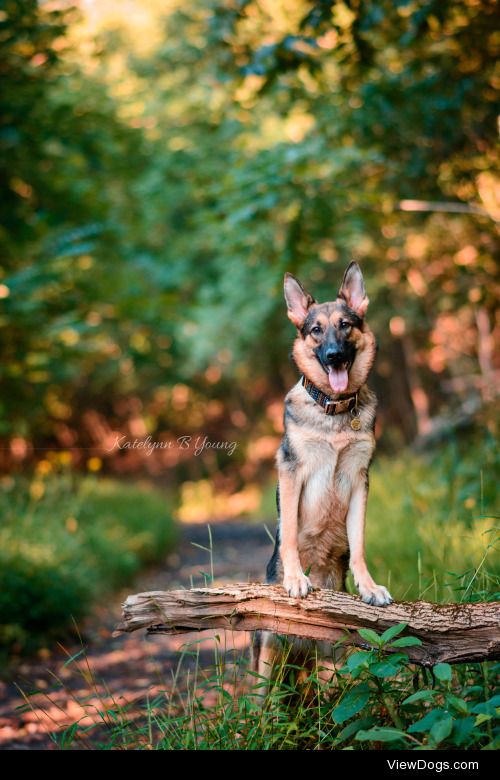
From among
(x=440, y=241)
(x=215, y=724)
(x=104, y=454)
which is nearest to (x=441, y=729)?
(x=215, y=724)

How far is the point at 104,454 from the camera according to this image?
20.6 meters

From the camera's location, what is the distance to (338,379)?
Answer: 2.95 metres

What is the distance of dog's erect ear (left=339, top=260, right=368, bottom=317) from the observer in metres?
3.03

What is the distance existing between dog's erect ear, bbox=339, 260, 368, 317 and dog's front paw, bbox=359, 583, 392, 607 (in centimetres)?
111

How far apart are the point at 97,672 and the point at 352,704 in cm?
347

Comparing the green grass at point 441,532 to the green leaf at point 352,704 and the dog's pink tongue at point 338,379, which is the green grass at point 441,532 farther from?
the dog's pink tongue at point 338,379

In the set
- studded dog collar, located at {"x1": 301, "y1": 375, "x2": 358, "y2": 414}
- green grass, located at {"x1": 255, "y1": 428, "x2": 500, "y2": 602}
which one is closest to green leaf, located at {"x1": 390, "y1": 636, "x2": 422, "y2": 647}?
green grass, located at {"x1": 255, "y1": 428, "x2": 500, "y2": 602}

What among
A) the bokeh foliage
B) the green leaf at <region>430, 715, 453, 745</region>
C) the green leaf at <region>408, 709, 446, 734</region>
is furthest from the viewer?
the bokeh foliage

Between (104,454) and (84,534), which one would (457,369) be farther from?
(104,454)

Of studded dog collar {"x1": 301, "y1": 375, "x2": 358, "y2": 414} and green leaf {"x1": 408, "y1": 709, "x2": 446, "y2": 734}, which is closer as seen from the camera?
green leaf {"x1": 408, "y1": 709, "x2": 446, "y2": 734}

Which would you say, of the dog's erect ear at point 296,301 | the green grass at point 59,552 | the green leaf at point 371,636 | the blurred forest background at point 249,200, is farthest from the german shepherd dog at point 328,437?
the green grass at point 59,552

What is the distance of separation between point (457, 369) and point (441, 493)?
4.92 metres

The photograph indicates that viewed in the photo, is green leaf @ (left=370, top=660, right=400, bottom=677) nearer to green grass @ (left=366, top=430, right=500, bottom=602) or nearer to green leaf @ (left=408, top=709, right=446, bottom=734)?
green leaf @ (left=408, top=709, right=446, bottom=734)

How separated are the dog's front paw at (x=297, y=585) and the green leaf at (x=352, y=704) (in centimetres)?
40
